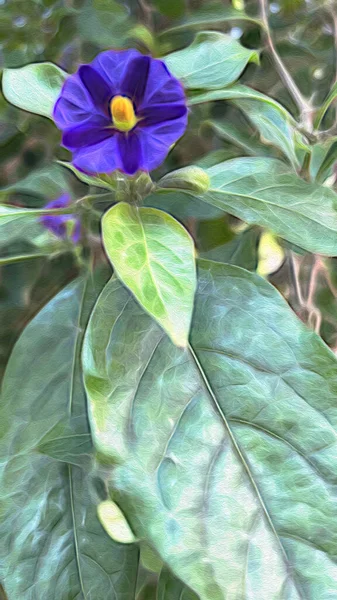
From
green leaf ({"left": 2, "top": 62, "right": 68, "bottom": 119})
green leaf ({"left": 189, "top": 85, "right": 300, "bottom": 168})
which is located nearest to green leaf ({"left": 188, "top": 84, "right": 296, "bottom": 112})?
green leaf ({"left": 189, "top": 85, "right": 300, "bottom": 168})

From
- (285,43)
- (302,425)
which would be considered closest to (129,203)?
(302,425)

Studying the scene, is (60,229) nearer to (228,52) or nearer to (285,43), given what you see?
(228,52)

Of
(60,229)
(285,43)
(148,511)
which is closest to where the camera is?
(148,511)

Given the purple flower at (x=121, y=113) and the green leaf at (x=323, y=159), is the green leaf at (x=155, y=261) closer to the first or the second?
the purple flower at (x=121, y=113)

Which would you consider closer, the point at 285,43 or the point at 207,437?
the point at 207,437

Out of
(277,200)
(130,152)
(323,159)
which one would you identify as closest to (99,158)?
(130,152)

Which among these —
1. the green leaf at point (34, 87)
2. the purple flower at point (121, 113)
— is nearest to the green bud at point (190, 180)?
the purple flower at point (121, 113)

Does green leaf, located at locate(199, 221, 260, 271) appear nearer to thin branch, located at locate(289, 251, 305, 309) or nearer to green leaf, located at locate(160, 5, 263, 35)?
thin branch, located at locate(289, 251, 305, 309)
